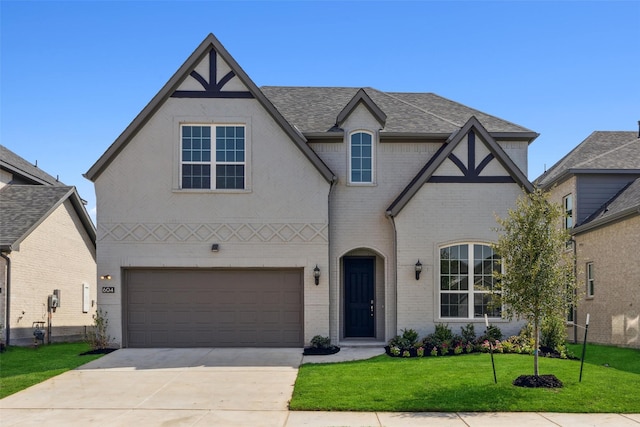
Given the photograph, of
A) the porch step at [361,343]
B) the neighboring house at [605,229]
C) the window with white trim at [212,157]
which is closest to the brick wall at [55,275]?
the window with white trim at [212,157]

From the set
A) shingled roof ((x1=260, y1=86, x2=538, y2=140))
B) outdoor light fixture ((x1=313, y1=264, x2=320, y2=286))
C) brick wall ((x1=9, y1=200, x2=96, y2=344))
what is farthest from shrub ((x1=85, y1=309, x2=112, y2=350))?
shingled roof ((x1=260, y1=86, x2=538, y2=140))

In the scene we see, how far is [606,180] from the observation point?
23.7 meters

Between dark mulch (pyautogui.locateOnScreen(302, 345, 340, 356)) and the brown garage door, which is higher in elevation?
the brown garage door

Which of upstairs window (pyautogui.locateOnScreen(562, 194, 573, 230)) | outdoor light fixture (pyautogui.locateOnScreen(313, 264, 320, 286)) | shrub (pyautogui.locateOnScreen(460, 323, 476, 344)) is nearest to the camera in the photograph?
shrub (pyautogui.locateOnScreen(460, 323, 476, 344))

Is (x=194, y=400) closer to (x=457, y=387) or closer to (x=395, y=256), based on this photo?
(x=457, y=387)

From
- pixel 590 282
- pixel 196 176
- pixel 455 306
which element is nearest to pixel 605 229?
pixel 590 282

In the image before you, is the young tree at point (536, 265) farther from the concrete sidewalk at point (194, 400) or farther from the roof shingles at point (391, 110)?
the roof shingles at point (391, 110)

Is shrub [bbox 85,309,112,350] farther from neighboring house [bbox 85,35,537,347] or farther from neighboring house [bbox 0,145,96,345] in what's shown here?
neighboring house [bbox 0,145,96,345]

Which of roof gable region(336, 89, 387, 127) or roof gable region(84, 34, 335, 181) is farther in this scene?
roof gable region(336, 89, 387, 127)

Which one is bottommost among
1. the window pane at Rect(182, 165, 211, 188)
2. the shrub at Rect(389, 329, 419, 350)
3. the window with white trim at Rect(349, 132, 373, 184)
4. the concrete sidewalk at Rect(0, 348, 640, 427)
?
the concrete sidewalk at Rect(0, 348, 640, 427)

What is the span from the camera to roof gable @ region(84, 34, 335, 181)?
1692 cm

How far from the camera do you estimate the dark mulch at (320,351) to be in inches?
628

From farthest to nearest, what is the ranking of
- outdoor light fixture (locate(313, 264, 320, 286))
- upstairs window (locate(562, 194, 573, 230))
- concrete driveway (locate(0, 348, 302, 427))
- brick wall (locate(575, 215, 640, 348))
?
upstairs window (locate(562, 194, 573, 230)), brick wall (locate(575, 215, 640, 348)), outdoor light fixture (locate(313, 264, 320, 286)), concrete driveway (locate(0, 348, 302, 427))

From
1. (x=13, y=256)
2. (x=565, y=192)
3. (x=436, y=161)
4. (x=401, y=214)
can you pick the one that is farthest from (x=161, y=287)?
(x=565, y=192)
